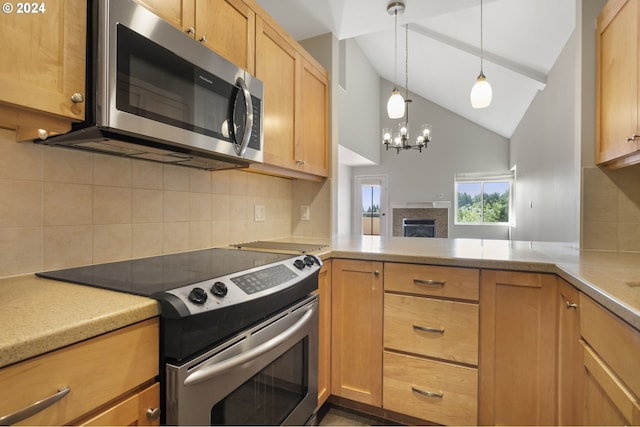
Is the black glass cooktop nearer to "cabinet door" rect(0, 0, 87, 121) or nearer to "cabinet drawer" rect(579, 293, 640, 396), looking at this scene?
"cabinet door" rect(0, 0, 87, 121)

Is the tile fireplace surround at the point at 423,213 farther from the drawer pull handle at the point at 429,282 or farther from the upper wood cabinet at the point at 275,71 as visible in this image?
the drawer pull handle at the point at 429,282

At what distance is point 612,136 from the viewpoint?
5.25ft

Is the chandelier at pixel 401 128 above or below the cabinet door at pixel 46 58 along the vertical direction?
above

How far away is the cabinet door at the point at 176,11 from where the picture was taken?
110cm

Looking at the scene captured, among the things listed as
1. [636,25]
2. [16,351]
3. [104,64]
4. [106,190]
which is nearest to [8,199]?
[106,190]

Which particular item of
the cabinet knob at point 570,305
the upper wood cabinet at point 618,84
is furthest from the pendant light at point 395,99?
the cabinet knob at point 570,305

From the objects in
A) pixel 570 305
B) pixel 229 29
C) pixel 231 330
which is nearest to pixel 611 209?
pixel 570 305

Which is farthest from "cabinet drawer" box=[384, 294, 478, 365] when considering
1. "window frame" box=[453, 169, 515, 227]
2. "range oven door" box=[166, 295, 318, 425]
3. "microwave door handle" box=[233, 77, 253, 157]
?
"window frame" box=[453, 169, 515, 227]

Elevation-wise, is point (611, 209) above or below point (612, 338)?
above

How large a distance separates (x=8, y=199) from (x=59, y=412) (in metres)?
0.76

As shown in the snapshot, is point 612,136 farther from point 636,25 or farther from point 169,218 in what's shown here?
point 169,218

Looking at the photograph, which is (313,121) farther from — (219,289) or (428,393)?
(428,393)

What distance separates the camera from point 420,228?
6.94 meters

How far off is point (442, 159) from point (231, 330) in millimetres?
6788
